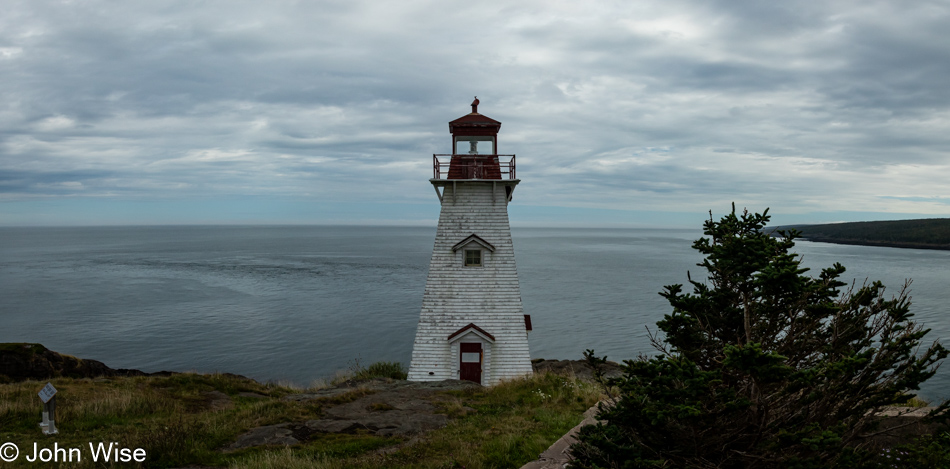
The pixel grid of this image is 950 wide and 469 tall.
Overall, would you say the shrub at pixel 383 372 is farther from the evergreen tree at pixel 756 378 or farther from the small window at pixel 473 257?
the evergreen tree at pixel 756 378

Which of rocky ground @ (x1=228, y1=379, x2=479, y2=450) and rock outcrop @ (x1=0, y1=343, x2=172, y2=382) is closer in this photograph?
rocky ground @ (x1=228, y1=379, x2=479, y2=450)

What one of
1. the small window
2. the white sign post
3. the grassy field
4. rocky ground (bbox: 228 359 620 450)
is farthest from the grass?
the small window

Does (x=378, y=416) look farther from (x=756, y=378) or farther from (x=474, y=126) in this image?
(x=474, y=126)

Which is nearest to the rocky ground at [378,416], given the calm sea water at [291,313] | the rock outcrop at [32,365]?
the rock outcrop at [32,365]

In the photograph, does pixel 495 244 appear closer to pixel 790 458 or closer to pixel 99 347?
pixel 790 458

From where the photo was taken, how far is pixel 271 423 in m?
11.6

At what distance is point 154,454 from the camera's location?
29.5ft

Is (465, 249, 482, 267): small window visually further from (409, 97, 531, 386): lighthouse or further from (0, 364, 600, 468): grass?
(0, 364, 600, 468): grass

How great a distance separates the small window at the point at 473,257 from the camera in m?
19.1

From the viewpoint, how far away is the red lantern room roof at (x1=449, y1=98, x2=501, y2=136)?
19122 millimetres

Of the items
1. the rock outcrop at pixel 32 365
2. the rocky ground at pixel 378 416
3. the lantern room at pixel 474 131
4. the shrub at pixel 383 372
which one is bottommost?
the shrub at pixel 383 372

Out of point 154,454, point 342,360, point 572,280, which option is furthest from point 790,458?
point 572,280

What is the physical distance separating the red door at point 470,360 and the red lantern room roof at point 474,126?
24.8 feet

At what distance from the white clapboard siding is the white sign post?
992 cm
